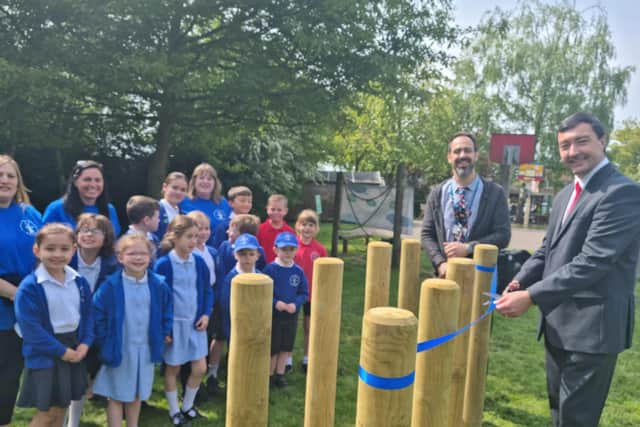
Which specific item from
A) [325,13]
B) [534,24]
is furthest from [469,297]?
[534,24]

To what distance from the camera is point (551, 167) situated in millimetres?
26859

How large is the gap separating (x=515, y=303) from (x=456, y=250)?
0.96 m

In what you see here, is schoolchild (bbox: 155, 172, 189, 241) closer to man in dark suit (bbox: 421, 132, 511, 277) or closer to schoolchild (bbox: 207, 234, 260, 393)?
schoolchild (bbox: 207, 234, 260, 393)

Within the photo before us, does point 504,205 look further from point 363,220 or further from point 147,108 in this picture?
point 147,108

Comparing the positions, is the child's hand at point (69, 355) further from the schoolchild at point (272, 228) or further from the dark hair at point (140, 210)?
the schoolchild at point (272, 228)

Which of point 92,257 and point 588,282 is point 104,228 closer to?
point 92,257

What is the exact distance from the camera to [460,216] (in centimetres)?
354

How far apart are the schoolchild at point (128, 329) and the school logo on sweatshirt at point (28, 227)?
0.52 metres

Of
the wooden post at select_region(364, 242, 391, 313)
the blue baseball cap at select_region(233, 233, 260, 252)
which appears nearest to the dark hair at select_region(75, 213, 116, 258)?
the blue baseball cap at select_region(233, 233, 260, 252)

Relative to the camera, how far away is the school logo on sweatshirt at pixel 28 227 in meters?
2.90

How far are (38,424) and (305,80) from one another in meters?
6.66

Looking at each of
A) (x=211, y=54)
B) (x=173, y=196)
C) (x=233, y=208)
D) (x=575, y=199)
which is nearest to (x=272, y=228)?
(x=233, y=208)

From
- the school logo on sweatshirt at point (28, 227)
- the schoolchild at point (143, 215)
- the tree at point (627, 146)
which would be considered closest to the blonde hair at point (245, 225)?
the schoolchild at point (143, 215)

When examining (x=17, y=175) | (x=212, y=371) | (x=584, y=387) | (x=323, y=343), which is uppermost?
(x=17, y=175)
